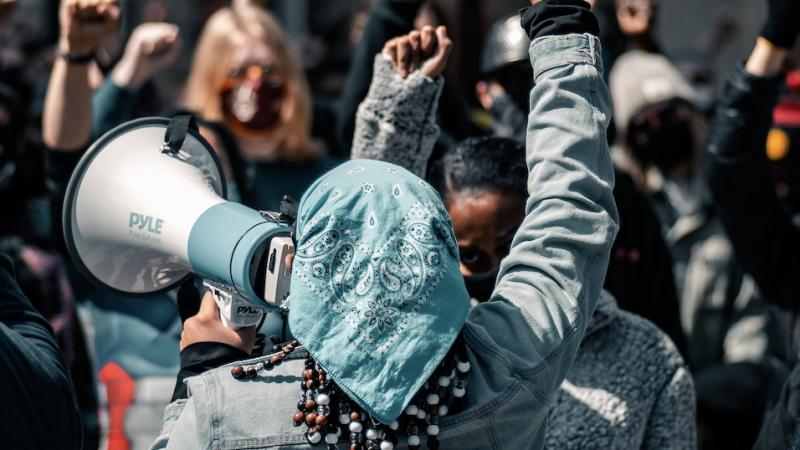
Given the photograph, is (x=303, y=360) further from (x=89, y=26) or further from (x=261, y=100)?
(x=261, y=100)

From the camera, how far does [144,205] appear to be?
184 cm

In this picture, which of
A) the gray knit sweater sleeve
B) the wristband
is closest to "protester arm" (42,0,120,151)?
the wristband

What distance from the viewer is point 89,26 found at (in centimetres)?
269

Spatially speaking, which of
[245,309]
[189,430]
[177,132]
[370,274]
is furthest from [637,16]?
[189,430]

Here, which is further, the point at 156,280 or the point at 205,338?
the point at 156,280

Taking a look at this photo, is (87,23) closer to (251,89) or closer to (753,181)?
(251,89)

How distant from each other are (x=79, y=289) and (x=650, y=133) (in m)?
2.67

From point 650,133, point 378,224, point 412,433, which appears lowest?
point 650,133

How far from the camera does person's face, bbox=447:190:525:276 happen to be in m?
2.17

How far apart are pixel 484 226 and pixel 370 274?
805 millimetres

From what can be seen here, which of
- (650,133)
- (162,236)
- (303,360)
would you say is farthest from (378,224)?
(650,133)

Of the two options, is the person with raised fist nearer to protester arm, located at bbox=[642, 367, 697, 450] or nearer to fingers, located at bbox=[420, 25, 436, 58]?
protester arm, located at bbox=[642, 367, 697, 450]

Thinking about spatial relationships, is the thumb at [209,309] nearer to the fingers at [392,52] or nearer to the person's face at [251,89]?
the fingers at [392,52]

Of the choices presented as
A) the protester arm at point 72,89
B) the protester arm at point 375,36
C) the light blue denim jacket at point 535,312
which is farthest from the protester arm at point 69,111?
the light blue denim jacket at point 535,312
